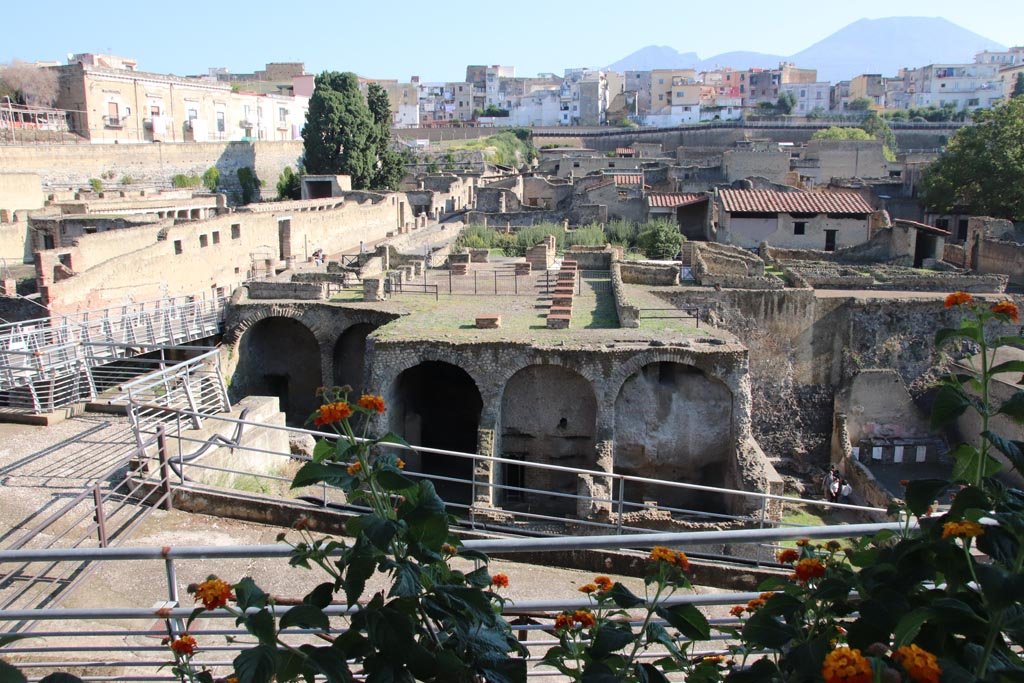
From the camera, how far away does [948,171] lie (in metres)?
40.2

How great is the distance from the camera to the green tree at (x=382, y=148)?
163ft

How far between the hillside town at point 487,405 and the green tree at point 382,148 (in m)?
0.24

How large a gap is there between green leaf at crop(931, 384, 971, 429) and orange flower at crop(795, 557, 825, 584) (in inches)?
28.1

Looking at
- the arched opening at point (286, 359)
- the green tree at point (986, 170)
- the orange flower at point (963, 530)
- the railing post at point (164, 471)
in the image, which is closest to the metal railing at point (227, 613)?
the orange flower at point (963, 530)

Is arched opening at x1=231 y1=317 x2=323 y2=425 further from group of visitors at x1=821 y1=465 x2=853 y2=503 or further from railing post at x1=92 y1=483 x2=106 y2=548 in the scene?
railing post at x1=92 y1=483 x2=106 y2=548

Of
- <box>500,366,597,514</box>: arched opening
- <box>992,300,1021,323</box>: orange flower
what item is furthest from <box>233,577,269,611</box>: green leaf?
<box>500,366,597,514</box>: arched opening

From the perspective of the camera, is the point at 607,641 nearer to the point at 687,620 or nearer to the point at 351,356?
the point at 687,620

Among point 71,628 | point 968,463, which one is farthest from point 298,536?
point 968,463

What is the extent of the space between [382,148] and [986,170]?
1228 inches

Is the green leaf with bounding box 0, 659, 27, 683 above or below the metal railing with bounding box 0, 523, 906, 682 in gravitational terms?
above

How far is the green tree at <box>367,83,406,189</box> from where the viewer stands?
49719mm

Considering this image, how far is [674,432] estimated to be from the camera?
1738cm

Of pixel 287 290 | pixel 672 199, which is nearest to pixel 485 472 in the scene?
pixel 287 290

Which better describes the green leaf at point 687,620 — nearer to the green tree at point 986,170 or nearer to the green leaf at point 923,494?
the green leaf at point 923,494
